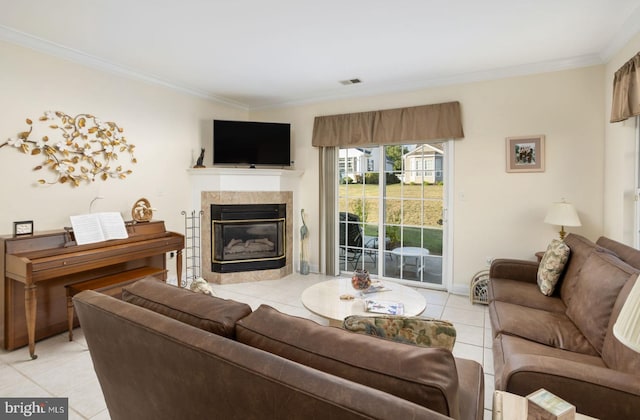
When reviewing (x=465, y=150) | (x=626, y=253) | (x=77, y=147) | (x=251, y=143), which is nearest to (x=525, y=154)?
(x=465, y=150)

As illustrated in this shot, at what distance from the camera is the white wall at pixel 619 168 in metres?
2.83

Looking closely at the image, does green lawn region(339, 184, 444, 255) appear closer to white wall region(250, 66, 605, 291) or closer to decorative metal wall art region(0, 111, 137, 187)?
white wall region(250, 66, 605, 291)

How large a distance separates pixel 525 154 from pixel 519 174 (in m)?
0.23

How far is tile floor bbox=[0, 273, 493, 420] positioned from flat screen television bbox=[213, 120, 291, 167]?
2038mm

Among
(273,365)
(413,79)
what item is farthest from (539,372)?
(413,79)

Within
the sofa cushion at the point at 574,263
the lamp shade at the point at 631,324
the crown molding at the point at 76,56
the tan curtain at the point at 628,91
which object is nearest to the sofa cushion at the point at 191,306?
the lamp shade at the point at 631,324

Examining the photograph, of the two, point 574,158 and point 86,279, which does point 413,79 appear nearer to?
point 574,158

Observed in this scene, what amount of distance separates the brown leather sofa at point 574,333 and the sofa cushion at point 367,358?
2.58ft

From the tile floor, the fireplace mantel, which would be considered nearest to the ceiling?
the fireplace mantel

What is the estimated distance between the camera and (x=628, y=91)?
257cm

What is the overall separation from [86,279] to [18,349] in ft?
2.29

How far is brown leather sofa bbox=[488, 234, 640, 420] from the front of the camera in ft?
4.21

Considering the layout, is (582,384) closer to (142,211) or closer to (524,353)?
(524,353)

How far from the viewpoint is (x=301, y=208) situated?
5113 millimetres
